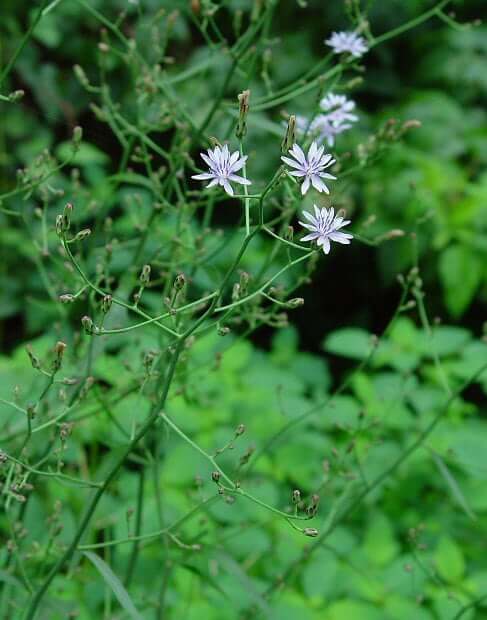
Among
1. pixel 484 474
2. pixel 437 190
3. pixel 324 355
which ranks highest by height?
pixel 437 190

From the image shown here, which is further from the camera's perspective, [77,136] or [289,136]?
[77,136]

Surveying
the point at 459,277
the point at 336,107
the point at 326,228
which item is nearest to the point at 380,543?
the point at 336,107

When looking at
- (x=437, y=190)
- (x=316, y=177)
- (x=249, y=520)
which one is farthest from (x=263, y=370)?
(x=316, y=177)

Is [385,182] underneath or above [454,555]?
above

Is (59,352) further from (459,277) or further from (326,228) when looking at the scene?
(459,277)

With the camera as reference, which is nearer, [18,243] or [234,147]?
[234,147]

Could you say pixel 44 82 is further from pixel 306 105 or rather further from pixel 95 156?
pixel 306 105
